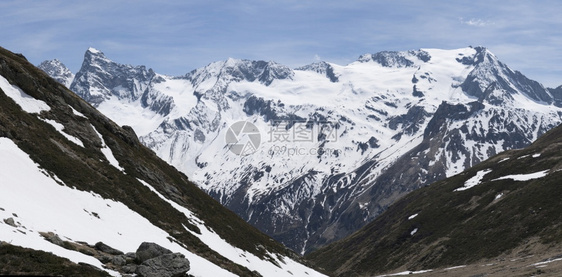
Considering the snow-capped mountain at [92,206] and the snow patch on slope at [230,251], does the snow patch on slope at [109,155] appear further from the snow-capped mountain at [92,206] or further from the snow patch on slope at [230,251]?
the snow patch on slope at [230,251]

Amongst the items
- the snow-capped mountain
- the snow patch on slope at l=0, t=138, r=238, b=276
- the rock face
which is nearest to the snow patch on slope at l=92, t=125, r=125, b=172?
the snow-capped mountain

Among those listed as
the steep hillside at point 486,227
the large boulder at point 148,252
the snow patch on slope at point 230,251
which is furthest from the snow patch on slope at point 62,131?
the steep hillside at point 486,227

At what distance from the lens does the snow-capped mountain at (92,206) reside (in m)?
34.4

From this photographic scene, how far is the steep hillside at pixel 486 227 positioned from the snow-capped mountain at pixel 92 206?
56174 mm

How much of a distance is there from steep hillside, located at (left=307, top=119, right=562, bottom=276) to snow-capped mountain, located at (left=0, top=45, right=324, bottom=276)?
56174 millimetres

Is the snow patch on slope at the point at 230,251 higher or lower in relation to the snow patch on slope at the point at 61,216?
lower

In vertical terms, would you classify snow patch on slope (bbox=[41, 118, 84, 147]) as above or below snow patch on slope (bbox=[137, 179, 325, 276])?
above

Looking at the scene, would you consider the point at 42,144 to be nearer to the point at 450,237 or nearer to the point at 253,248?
the point at 253,248

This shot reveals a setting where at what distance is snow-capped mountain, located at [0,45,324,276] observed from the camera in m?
34.4

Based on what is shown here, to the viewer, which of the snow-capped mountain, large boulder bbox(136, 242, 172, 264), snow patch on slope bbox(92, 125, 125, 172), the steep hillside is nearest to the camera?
the snow-capped mountain

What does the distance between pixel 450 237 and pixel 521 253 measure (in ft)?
139

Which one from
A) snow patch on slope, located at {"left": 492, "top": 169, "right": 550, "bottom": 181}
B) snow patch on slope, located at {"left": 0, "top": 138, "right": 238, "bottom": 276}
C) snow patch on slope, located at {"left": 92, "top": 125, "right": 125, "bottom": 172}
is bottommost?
snow patch on slope, located at {"left": 492, "top": 169, "right": 550, "bottom": 181}

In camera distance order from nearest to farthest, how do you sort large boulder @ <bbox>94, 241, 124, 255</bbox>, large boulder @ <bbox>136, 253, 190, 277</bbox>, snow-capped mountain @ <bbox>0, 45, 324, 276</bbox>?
1. snow-capped mountain @ <bbox>0, 45, 324, 276</bbox>
2. large boulder @ <bbox>136, 253, 190, 277</bbox>
3. large boulder @ <bbox>94, 241, 124, 255</bbox>

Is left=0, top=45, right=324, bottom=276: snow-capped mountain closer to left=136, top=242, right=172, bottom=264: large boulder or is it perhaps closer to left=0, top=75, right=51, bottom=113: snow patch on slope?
left=136, top=242, right=172, bottom=264: large boulder
